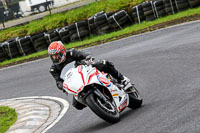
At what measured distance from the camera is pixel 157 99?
26.7ft

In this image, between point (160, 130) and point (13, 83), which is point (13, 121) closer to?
point (160, 130)

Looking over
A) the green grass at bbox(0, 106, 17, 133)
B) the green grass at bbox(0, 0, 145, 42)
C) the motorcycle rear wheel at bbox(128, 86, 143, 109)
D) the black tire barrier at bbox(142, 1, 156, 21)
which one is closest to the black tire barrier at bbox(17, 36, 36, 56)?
the green grass at bbox(0, 0, 145, 42)

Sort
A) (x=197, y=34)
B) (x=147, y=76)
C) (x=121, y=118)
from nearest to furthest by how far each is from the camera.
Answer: (x=121, y=118), (x=147, y=76), (x=197, y=34)

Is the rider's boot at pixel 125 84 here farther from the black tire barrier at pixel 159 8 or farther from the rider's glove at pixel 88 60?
the black tire barrier at pixel 159 8

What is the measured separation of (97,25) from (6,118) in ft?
37.1

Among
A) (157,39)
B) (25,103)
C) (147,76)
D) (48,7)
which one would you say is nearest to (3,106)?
(25,103)

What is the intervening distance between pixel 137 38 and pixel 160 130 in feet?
38.4

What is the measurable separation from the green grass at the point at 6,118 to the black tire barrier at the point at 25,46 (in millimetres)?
10659

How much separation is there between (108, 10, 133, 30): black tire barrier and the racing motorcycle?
42.7 feet

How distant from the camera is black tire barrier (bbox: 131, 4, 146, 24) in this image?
20203 millimetres

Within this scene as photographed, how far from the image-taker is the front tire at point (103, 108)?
22.3ft

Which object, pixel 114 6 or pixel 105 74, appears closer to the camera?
pixel 105 74

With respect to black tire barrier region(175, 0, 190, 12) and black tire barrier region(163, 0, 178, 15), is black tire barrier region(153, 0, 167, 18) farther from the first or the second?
black tire barrier region(175, 0, 190, 12)

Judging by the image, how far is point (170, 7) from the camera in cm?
1975
